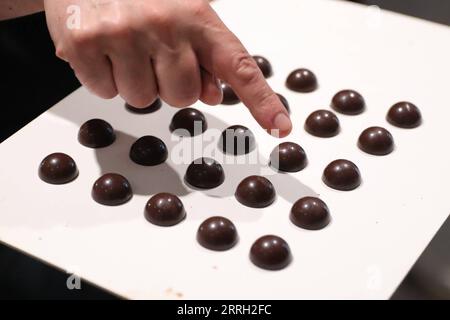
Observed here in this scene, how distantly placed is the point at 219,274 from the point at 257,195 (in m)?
0.19

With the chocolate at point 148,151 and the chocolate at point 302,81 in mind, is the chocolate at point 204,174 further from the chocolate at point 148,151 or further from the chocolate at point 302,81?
the chocolate at point 302,81

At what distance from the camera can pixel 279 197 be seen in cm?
131

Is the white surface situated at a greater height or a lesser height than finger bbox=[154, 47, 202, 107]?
lesser

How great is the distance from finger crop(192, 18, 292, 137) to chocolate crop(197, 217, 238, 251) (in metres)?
0.19

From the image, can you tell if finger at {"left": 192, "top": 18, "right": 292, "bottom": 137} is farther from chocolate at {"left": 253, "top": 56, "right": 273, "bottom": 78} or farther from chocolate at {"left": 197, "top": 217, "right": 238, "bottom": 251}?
chocolate at {"left": 253, "top": 56, "right": 273, "bottom": 78}

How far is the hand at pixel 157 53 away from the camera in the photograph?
3.74ft

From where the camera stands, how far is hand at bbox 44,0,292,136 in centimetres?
114

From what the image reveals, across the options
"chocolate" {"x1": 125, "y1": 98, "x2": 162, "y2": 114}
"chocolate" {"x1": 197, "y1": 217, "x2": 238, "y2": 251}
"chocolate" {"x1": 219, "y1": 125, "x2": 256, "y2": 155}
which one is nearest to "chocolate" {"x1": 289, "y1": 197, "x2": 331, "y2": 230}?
"chocolate" {"x1": 197, "y1": 217, "x2": 238, "y2": 251}

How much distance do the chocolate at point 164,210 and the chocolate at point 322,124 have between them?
0.37 metres

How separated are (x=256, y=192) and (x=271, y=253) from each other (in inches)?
6.4

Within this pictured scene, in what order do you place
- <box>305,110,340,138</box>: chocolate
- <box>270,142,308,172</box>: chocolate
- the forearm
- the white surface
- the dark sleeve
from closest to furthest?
the white surface < <box>270,142,308,172</box>: chocolate < <box>305,110,340,138</box>: chocolate < the forearm < the dark sleeve

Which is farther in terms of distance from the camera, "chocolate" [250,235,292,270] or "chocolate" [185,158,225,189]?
"chocolate" [185,158,225,189]

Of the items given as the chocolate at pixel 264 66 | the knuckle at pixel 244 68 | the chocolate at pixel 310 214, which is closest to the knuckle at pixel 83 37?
the knuckle at pixel 244 68

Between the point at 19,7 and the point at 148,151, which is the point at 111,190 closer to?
the point at 148,151
